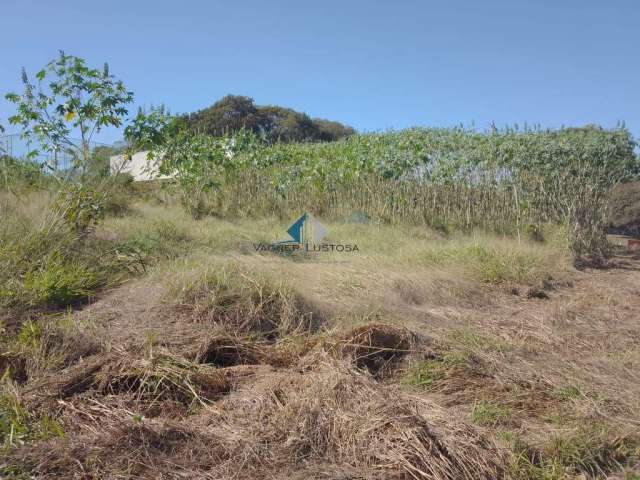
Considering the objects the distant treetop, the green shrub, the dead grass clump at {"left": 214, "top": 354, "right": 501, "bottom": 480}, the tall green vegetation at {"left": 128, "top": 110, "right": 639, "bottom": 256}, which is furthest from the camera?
the distant treetop

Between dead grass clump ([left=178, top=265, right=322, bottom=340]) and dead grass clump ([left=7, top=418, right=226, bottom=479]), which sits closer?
dead grass clump ([left=7, top=418, right=226, bottom=479])

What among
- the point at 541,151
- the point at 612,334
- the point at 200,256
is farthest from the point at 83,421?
the point at 541,151

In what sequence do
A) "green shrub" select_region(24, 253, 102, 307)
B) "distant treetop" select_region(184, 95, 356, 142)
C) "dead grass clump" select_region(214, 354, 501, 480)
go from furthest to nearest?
"distant treetop" select_region(184, 95, 356, 142) → "green shrub" select_region(24, 253, 102, 307) → "dead grass clump" select_region(214, 354, 501, 480)

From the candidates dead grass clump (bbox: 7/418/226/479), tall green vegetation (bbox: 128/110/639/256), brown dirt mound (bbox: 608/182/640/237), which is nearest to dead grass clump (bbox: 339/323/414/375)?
dead grass clump (bbox: 7/418/226/479)

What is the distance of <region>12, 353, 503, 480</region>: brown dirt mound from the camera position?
2504 mm

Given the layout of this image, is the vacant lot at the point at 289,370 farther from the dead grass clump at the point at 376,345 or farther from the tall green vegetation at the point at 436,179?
the tall green vegetation at the point at 436,179

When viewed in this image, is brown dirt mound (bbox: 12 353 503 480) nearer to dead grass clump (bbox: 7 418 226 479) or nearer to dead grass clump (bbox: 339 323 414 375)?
dead grass clump (bbox: 7 418 226 479)

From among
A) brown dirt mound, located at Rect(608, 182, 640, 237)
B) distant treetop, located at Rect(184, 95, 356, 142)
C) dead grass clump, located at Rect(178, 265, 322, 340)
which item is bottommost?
dead grass clump, located at Rect(178, 265, 322, 340)

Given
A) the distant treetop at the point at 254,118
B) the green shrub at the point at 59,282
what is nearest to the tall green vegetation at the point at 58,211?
the green shrub at the point at 59,282

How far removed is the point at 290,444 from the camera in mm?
2699

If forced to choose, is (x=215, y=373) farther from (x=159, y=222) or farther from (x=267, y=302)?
(x=159, y=222)

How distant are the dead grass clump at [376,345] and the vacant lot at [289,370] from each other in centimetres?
1

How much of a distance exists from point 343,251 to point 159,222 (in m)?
2.30

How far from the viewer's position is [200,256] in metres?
5.37
